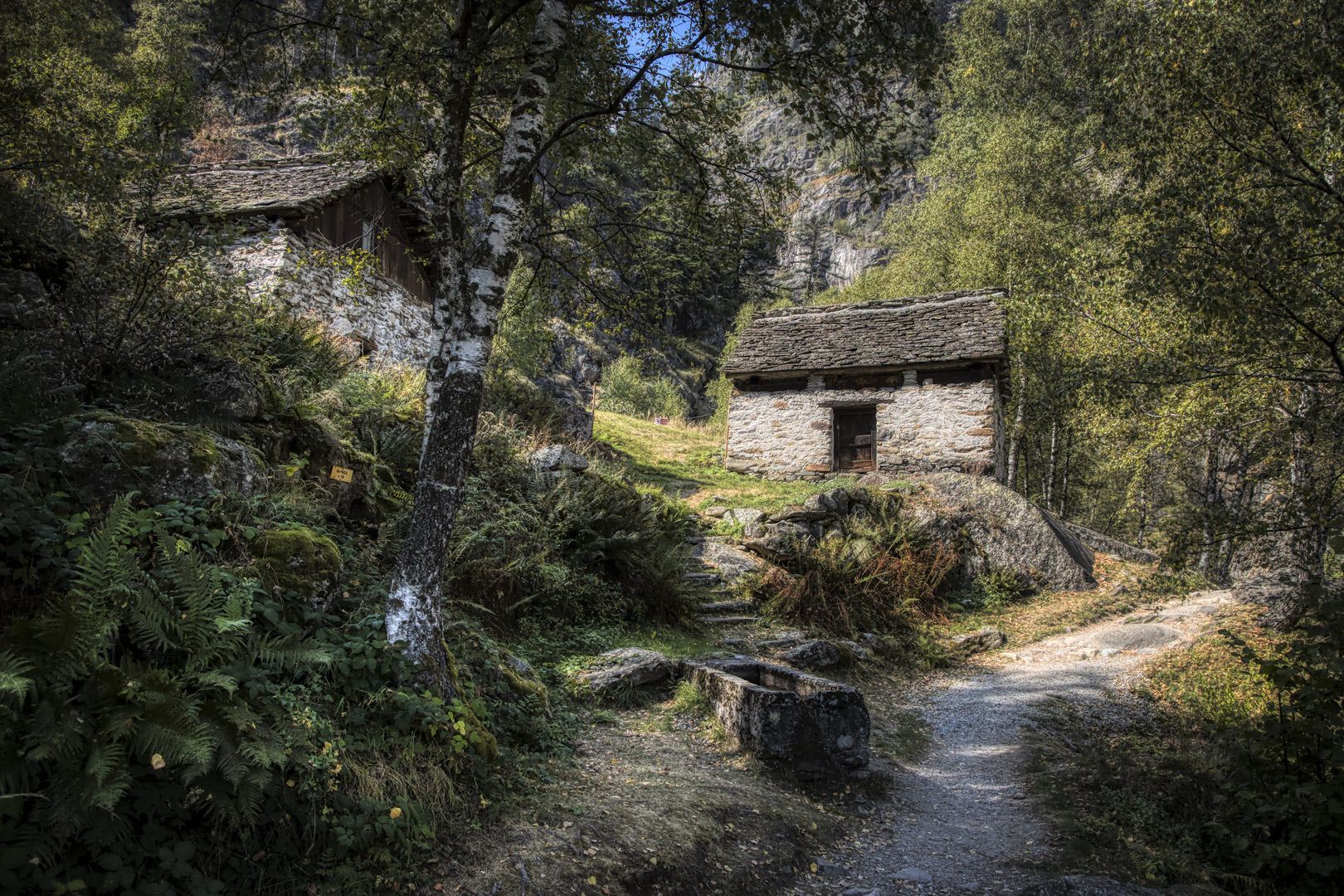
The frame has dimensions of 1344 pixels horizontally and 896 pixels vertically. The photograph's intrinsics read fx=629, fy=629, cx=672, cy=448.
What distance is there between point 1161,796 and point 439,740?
513 centimetres

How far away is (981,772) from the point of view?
5.73 metres

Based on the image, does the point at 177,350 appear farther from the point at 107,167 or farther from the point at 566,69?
the point at 566,69

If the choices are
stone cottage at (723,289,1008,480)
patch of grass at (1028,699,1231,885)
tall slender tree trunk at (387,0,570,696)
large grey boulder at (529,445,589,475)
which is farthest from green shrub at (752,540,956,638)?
tall slender tree trunk at (387,0,570,696)

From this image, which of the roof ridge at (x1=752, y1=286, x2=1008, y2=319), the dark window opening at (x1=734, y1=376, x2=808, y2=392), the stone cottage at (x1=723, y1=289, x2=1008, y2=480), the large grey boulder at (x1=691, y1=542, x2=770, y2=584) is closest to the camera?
the large grey boulder at (x1=691, y1=542, x2=770, y2=584)

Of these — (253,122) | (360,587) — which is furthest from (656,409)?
(360,587)

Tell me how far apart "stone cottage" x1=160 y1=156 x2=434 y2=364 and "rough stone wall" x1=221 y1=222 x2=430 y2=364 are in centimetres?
2

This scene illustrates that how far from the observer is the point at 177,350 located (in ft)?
16.1

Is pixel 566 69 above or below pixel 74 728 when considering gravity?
above

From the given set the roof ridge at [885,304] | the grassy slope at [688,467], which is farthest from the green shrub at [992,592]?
the roof ridge at [885,304]

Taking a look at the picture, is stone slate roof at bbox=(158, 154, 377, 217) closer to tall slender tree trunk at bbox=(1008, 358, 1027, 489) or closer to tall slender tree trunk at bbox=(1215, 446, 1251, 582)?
tall slender tree trunk at bbox=(1215, 446, 1251, 582)

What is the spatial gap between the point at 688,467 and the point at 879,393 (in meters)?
5.60

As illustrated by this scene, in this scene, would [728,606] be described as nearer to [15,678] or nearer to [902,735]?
[902,735]

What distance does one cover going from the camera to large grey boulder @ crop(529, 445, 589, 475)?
842cm

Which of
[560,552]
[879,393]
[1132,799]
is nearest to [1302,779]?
[1132,799]
